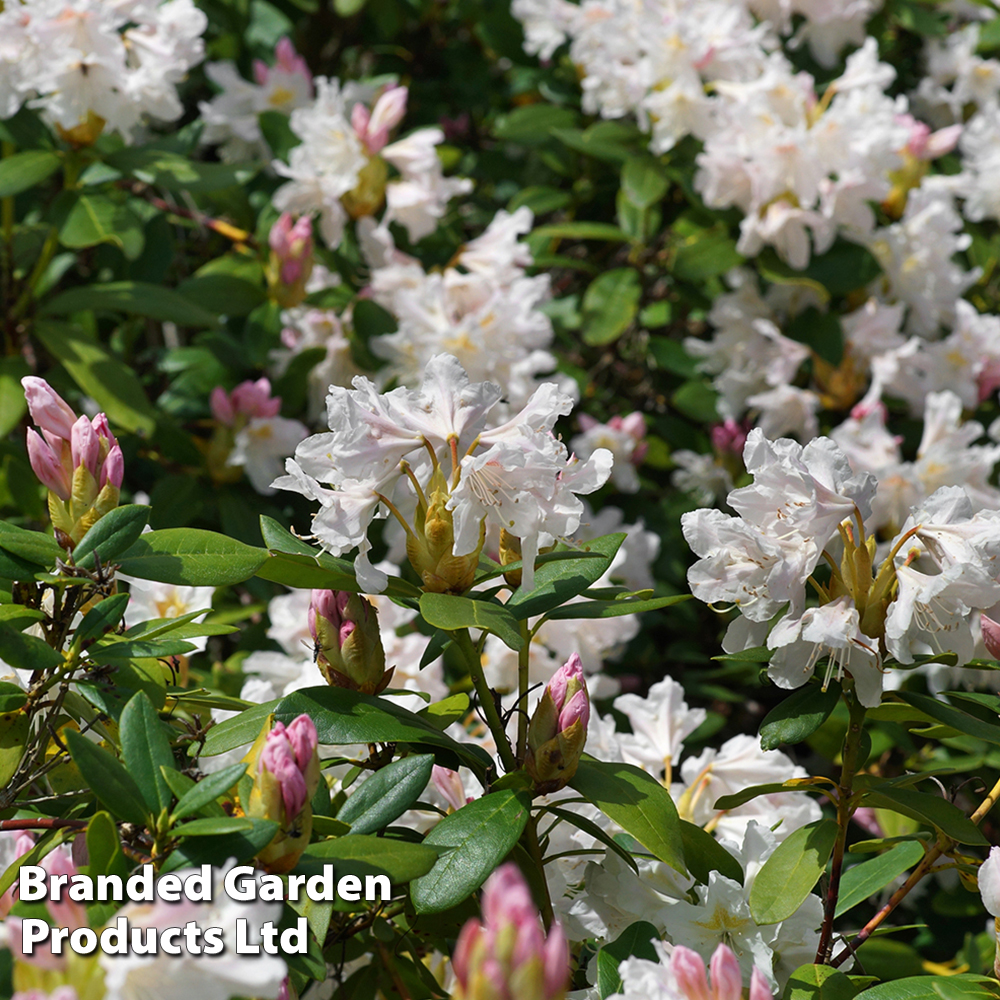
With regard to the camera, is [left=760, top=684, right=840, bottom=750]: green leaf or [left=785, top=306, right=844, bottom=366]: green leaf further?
[left=785, top=306, right=844, bottom=366]: green leaf

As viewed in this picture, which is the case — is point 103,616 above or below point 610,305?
below

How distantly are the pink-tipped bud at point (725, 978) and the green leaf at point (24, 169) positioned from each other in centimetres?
168

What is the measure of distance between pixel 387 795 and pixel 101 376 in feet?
4.14

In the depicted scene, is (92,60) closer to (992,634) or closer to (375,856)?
(375,856)

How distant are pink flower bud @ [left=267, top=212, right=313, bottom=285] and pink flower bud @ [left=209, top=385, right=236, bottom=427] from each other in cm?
26

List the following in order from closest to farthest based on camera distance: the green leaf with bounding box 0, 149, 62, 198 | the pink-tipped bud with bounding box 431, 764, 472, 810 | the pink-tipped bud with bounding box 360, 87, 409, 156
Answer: the pink-tipped bud with bounding box 431, 764, 472, 810, the green leaf with bounding box 0, 149, 62, 198, the pink-tipped bud with bounding box 360, 87, 409, 156

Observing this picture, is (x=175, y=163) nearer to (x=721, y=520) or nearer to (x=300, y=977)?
(x=721, y=520)

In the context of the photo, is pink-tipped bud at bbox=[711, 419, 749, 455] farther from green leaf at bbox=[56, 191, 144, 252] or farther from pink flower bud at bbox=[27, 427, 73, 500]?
pink flower bud at bbox=[27, 427, 73, 500]

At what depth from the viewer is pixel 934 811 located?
3.37ft

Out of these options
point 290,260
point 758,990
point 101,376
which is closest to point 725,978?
point 758,990

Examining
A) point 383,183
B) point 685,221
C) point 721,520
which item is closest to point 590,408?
point 685,221

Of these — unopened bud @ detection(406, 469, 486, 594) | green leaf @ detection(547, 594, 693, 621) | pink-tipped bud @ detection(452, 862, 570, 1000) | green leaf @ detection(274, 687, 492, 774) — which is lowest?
pink-tipped bud @ detection(452, 862, 570, 1000)

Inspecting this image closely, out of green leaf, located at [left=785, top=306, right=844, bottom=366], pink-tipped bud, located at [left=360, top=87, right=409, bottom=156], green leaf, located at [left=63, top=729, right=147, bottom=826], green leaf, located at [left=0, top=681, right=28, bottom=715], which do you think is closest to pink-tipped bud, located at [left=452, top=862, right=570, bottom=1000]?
green leaf, located at [left=63, top=729, right=147, bottom=826]

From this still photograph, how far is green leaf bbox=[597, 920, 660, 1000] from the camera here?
0.93 metres
